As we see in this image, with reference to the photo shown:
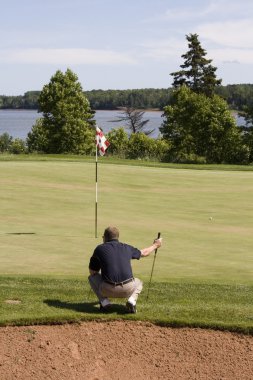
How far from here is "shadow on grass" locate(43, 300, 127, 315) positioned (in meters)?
10.8

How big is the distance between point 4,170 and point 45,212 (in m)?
10.7

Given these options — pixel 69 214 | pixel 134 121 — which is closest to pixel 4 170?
pixel 69 214

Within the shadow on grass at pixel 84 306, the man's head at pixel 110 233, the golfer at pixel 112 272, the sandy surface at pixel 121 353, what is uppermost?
the man's head at pixel 110 233

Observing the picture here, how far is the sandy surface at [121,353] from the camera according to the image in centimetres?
894

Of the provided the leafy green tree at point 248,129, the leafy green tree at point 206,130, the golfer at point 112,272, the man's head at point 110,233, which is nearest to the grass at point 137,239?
the golfer at point 112,272

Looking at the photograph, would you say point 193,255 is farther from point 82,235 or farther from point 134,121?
point 134,121

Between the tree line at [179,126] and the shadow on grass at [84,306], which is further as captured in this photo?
the tree line at [179,126]

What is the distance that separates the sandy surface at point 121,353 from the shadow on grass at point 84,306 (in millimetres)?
663

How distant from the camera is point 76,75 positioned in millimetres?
77938

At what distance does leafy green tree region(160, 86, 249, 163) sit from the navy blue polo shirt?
5984cm

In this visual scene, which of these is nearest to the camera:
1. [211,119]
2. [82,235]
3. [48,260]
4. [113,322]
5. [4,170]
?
[113,322]

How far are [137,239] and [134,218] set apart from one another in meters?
3.54

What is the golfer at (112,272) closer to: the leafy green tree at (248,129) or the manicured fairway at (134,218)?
the manicured fairway at (134,218)

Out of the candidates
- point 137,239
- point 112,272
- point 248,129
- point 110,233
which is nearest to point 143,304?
point 112,272
